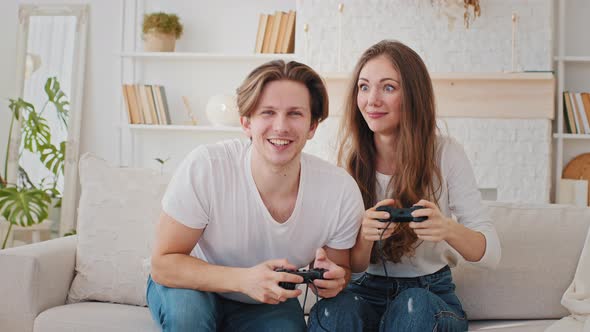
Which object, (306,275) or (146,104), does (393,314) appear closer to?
Result: (306,275)

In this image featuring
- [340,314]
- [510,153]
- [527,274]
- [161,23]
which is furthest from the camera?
[161,23]

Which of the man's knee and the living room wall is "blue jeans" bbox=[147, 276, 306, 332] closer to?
the man's knee

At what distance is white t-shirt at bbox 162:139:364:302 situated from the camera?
1796 mm

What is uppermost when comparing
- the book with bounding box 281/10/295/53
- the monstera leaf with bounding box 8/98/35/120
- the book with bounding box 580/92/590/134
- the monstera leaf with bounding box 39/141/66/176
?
the book with bounding box 281/10/295/53

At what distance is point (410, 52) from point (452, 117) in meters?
2.56

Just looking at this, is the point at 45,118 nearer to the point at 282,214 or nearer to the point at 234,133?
the point at 234,133

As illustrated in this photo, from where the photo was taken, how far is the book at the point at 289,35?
4801 millimetres

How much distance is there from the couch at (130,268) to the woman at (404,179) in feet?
0.67

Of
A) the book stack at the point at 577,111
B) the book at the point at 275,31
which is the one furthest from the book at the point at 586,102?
the book at the point at 275,31

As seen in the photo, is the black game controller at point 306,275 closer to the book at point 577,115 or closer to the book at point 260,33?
the book at point 260,33

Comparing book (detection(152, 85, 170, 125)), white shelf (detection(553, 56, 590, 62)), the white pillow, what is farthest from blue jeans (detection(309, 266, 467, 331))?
book (detection(152, 85, 170, 125))

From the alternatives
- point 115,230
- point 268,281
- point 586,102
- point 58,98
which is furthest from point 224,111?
point 268,281

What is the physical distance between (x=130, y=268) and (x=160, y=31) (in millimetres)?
3013

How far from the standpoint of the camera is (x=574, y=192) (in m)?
4.43
